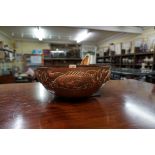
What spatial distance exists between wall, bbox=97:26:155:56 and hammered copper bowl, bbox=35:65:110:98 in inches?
182

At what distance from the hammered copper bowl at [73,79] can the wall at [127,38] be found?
4.63 meters

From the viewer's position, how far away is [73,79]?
0.44 metres

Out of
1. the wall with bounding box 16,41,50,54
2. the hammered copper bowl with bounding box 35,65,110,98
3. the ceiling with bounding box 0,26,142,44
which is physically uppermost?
the ceiling with bounding box 0,26,142,44

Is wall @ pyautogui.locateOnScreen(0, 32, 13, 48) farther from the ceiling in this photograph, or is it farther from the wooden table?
the wooden table

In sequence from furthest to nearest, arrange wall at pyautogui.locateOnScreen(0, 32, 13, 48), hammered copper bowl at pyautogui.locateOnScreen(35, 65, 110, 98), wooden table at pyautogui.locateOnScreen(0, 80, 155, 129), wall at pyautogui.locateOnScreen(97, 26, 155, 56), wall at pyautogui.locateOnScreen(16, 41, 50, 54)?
wall at pyautogui.locateOnScreen(16, 41, 50, 54) < wall at pyautogui.locateOnScreen(0, 32, 13, 48) < wall at pyautogui.locateOnScreen(97, 26, 155, 56) < hammered copper bowl at pyautogui.locateOnScreen(35, 65, 110, 98) < wooden table at pyautogui.locateOnScreen(0, 80, 155, 129)

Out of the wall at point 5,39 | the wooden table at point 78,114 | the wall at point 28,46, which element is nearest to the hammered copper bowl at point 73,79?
the wooden table at point 78,114

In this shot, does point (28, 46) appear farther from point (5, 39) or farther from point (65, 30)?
point (65, 30)

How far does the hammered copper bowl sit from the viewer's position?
444mm

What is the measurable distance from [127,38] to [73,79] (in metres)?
5.75

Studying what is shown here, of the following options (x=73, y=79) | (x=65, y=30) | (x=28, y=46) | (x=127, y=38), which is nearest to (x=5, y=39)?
(x=28, y=46)

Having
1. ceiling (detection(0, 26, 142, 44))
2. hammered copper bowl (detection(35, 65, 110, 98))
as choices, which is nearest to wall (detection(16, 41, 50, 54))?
ceiling (detection(0, 26, 142, 44))
